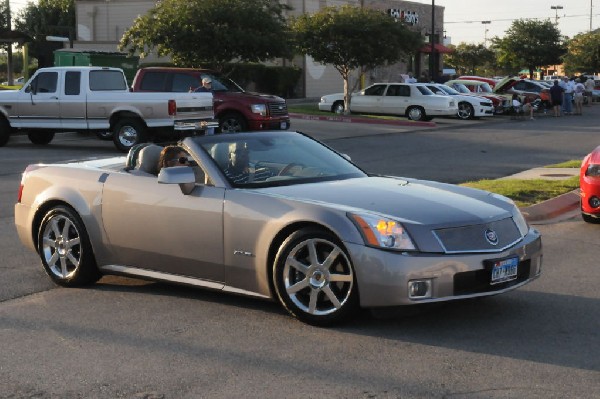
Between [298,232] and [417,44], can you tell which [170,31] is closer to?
[417,44]

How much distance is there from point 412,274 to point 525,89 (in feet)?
139

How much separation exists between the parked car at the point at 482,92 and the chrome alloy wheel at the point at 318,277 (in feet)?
119

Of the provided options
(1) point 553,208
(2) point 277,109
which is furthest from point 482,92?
(1) point 553,208

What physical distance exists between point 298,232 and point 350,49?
31.2 metres

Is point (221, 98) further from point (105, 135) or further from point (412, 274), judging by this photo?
point (412, 274)

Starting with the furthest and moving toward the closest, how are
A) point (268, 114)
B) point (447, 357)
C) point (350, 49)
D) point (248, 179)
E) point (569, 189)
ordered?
point (350, 49), point (268, 114), point (569, 189), point (248, 179), point (447, 357)

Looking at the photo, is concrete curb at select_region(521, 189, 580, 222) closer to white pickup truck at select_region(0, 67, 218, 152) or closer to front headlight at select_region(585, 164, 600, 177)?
front headlight at select_region(585, 164, 600, 177)

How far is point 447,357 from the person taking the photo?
5.74 meters

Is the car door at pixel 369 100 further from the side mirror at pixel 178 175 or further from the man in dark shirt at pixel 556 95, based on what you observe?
the side mirror at pixel 178 175

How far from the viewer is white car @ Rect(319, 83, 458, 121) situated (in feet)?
123

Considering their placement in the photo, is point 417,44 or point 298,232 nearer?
point 298,232

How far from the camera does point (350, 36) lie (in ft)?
122

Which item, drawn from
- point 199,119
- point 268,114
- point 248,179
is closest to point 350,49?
point 268,114

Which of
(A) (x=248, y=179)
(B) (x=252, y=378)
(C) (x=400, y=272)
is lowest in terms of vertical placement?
(B) (x=252, y=378)
